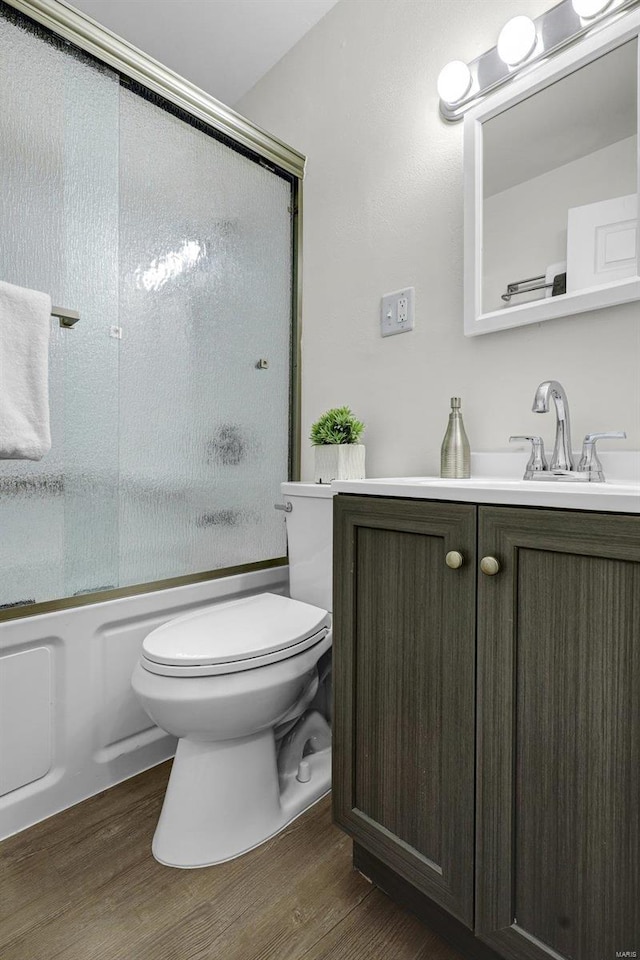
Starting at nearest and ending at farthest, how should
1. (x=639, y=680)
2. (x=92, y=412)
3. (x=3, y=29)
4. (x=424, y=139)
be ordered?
(x=639, y=680) → (x=3, y=29) → (x=92, y=412) → (x=424, y=139)

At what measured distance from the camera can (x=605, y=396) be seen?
115 cm

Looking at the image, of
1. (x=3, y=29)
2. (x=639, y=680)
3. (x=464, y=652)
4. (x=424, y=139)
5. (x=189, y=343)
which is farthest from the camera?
(x=189, y=343)

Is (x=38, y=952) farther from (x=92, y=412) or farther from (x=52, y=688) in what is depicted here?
(x=92, y=412)

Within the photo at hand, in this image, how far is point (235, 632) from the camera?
4.07ft

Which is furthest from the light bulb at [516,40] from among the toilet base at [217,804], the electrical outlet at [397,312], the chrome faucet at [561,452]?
the toilet base at [217,804]

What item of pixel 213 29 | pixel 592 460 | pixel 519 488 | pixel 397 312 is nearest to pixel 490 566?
pixel 519 488

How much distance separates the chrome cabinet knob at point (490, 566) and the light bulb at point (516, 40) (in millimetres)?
1227

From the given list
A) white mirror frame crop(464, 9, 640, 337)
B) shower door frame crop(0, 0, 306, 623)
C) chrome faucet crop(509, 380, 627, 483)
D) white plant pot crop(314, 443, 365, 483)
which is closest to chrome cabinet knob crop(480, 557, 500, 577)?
chrome faucet crop(509, 380, 627, 483)

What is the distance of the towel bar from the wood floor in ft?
3.95

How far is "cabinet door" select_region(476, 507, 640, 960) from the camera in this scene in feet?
2.20

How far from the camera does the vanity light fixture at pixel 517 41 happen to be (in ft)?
4.03

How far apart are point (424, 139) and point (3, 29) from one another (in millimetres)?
1075

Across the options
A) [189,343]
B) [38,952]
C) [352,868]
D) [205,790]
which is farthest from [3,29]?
[352,868]

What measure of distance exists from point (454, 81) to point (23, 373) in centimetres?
130
